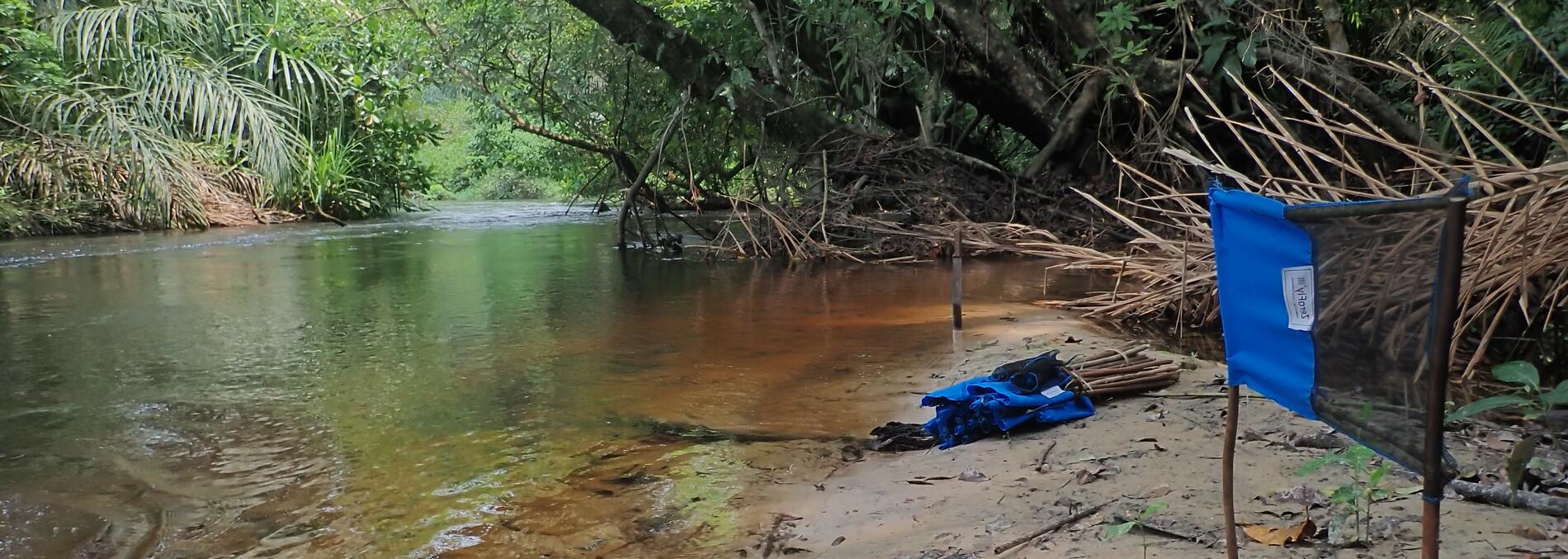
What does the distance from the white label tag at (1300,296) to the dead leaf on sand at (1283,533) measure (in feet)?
2.09

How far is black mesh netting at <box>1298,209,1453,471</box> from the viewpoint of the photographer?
1697 mm

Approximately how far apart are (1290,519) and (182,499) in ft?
10.3

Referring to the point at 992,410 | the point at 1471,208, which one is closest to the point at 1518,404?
the point at 992,410

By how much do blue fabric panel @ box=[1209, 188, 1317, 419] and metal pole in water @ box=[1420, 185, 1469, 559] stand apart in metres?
0.27

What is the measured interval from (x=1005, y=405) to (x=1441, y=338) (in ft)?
7.26

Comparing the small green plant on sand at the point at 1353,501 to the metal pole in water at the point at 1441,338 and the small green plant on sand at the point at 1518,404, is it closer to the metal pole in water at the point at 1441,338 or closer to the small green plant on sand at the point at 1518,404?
the small green plant on sand at the point at 1518,404

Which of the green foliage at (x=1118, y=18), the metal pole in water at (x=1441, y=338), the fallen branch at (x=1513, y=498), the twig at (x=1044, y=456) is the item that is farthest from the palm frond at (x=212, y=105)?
the metal pole in water at (x=1441, y=338)

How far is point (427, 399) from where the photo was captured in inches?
185

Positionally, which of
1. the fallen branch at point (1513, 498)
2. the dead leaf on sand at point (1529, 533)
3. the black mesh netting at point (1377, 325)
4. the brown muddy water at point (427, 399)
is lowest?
the brown muddy water at point (427, 399)

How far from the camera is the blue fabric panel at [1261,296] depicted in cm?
197

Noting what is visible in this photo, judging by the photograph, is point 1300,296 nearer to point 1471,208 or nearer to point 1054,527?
point 1054,527

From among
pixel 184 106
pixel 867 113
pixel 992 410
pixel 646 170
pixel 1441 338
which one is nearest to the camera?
pixel 1441 338

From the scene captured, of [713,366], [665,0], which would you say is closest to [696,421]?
[713,366]

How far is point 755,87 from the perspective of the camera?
10.8 m
